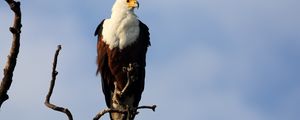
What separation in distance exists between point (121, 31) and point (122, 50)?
0.30 metres

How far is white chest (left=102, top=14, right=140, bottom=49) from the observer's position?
31.4 feet

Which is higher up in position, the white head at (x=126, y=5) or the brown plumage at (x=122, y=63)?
the white head at (x=126, y=5)

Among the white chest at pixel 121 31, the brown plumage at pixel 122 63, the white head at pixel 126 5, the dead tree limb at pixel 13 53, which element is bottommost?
the dead tree limb at pixel 13 53

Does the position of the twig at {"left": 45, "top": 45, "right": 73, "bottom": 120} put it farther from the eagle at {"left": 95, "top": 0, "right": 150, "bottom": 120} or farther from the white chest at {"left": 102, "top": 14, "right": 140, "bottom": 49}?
the white chest at {"left": 102, "top": 14, "right": 140, "bottom": 49}

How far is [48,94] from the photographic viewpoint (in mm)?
4812

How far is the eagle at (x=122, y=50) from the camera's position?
9539 mm

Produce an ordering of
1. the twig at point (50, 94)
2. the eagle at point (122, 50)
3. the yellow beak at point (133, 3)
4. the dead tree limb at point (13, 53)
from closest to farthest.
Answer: the dead tree limb at point (13, 53) → the twig at point (50, 94) → the eagle at point (122, 50) → the yellow beak at point (133, 3)

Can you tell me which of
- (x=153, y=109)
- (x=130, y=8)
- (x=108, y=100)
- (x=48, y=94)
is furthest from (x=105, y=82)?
(x=48, y=94)

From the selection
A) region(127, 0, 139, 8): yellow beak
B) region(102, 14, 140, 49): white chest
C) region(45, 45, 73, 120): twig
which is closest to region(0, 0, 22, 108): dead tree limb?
region(45, 45, 73, 120): twig

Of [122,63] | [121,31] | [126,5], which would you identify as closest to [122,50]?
[122,63]

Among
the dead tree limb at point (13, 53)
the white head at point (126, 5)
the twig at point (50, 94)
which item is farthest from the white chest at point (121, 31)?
the dead tree limb at point (13, 53)

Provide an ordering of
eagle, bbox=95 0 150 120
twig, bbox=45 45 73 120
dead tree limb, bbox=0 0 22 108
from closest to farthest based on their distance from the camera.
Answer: dead tree limb, bbox=0 0 22 108 < twig, bbox=45 45 73 120 < eagle, bbox=95 0 150 120

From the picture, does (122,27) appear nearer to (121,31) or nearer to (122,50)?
(121,31)

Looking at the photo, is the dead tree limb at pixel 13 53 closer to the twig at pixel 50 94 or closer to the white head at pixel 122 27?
the twig at pixel 50 94
